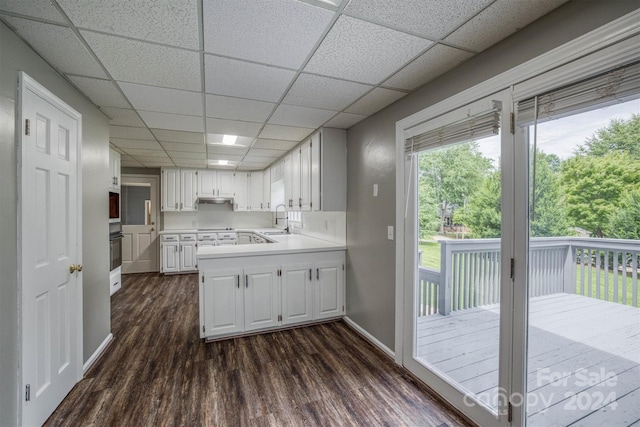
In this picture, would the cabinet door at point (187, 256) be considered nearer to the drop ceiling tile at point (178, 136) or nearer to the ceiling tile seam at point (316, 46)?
the drop ceiling tile at point (178, 136)

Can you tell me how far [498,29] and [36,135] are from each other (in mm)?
2718

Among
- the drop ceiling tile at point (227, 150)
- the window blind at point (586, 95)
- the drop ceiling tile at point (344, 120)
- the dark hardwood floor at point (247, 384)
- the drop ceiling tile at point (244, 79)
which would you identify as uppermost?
the drop ceiling tile at point (344, 120)

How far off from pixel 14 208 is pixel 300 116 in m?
2.24

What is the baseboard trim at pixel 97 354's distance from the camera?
7.57ft

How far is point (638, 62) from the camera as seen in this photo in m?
1.10

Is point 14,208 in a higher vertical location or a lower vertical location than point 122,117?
lower

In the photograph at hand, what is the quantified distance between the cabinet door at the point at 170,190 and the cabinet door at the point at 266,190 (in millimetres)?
1821

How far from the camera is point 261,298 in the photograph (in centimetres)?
307

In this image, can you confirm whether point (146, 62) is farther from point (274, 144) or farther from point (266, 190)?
point (266, 190)

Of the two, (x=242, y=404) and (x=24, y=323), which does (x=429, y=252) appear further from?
(x=24, y=323)

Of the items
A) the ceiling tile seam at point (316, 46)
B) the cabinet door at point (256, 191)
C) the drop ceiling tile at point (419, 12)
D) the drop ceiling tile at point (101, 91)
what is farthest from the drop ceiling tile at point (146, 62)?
the cabinet door at point (256, 191)

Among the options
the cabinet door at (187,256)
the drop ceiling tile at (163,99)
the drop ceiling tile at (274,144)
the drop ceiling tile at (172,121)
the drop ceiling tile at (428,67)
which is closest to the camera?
the drop ceiling tile at (428,67)

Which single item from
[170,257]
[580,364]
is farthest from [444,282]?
[170,257]

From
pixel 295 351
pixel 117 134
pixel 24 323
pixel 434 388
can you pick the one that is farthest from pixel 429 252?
pixel 117 134
